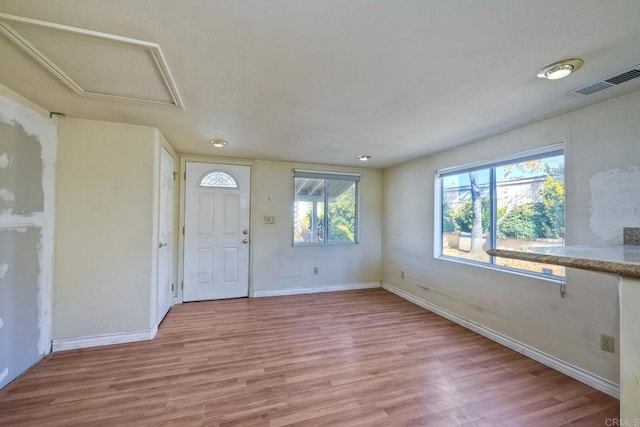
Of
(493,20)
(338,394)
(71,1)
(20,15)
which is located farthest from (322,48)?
(338,394)

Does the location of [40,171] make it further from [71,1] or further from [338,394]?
[338,394]

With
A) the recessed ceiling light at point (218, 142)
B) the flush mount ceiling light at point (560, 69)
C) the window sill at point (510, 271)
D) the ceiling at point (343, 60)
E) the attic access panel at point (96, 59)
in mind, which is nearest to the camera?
the ceiling at point (343, 60)

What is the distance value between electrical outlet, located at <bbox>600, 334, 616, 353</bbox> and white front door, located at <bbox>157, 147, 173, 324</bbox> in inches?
160

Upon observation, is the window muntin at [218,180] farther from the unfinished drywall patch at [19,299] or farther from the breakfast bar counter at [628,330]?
the breakfast bar counter at [628,330]

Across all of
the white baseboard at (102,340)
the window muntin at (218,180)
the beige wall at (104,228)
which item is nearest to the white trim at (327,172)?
the window muntin at (218,180)

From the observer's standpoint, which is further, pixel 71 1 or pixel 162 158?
pixel 162 158

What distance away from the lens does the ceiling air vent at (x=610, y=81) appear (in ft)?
5.45

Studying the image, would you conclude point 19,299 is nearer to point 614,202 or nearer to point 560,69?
point 560,69

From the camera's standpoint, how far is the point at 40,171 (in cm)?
231

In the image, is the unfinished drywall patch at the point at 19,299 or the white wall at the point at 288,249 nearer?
the unfinished drywall patch at the point at 19,299

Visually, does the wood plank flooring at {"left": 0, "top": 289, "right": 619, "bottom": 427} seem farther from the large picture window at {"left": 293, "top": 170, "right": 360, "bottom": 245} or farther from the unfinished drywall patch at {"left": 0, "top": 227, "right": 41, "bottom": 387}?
the large picture window at {"left": 293, "top": 170, "right": 360, "bottom": 245}

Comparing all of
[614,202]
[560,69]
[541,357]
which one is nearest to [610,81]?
[560,69]

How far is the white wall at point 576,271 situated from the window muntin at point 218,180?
318 centimetres

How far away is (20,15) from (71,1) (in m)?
0.31
